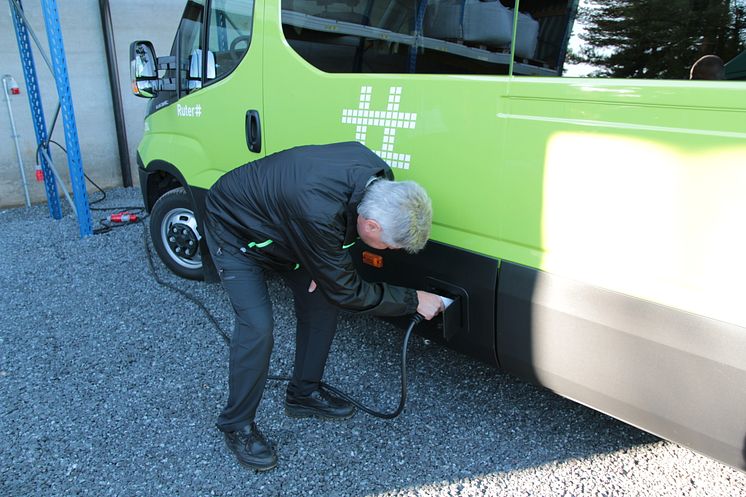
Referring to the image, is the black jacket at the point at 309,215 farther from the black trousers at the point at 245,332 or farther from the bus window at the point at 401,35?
the bus window at the point at 401,35

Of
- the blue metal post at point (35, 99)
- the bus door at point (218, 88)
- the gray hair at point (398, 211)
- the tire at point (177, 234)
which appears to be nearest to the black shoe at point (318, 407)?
the gray hair at point (398, 211)

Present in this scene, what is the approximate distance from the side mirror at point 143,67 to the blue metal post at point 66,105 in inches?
63.4

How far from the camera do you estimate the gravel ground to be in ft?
7.36

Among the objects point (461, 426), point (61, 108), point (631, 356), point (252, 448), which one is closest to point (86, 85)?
point (61, 108)

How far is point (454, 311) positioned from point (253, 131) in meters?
1.52

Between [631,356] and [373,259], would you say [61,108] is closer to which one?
[373,259]

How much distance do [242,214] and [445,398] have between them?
1.39m

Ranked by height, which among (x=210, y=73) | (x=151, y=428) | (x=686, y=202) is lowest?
(x=151, y=428)

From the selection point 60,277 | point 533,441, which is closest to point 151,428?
point 533,441

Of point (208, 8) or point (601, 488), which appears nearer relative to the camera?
point (601, 488)

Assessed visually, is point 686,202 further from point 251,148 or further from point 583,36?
point 251,148

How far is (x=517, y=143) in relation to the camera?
1.99 m

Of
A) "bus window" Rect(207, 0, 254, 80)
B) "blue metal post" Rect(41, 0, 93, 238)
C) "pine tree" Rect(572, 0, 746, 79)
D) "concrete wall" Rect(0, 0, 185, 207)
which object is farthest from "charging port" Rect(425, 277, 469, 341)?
"concrete wall" Rect(0, 0, 185, 207)

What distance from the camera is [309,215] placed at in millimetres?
1916
